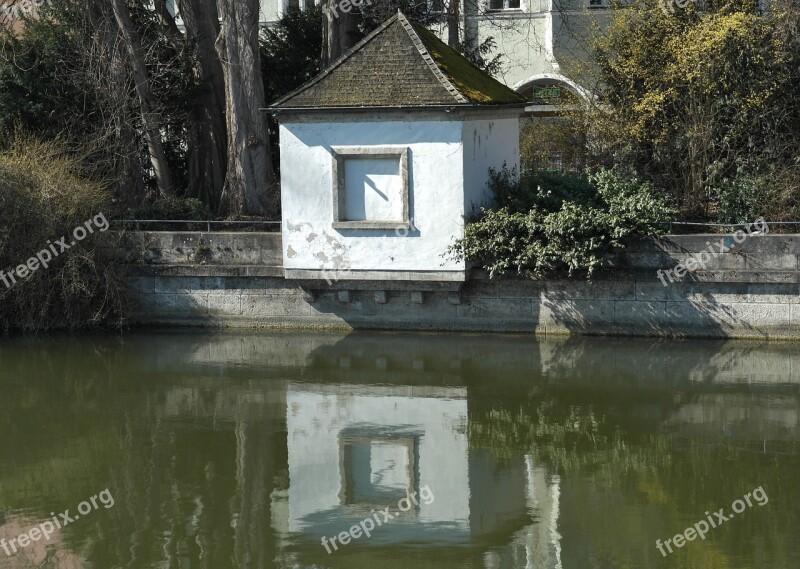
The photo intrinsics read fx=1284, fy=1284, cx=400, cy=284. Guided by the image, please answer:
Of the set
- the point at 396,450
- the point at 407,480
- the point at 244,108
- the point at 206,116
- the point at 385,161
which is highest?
the point at 206,116

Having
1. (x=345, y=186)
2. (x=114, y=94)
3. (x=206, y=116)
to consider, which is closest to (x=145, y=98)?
(x=114, y=94)

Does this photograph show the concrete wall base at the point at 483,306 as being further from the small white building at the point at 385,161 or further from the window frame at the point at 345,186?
the window frame at the point at 345,186

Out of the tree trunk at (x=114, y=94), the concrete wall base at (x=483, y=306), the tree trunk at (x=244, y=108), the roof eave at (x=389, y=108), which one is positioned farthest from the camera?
the tree trunk at (x=114, y=94)

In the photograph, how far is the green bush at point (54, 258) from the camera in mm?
20688

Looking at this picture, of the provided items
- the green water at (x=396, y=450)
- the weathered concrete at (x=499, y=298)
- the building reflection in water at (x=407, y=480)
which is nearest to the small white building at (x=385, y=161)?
the weathered concrete at (x=499, y=298)

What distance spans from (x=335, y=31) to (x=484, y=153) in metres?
5.12

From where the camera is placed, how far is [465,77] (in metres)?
20.5

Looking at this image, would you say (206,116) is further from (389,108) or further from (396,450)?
(396,450)

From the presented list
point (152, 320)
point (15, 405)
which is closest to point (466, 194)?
point (152, 320)

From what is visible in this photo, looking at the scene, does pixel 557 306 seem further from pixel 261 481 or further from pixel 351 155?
pixel 261 481

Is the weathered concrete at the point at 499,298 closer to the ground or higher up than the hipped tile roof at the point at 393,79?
closer to the ground

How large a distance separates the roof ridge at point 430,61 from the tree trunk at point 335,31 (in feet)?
11.8

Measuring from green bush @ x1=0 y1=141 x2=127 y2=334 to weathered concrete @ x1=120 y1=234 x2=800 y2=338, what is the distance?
2.42ft

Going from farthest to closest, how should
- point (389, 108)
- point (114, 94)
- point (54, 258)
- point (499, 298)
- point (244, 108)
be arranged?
point (114, 94) < point (244, 108) < point (54, 258) < point (499, 298) < point (389, 108)
